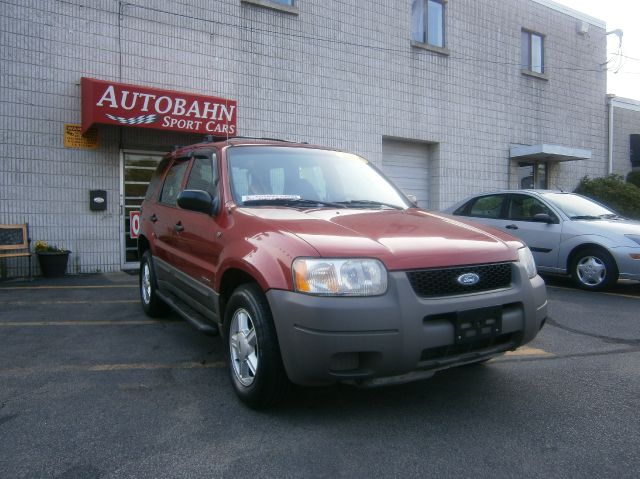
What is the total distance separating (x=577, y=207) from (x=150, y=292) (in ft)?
21.0

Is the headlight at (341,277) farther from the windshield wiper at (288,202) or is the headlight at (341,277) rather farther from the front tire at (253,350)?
the windshield wiper at (288,202)

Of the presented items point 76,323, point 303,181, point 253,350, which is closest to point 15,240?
point 76,323

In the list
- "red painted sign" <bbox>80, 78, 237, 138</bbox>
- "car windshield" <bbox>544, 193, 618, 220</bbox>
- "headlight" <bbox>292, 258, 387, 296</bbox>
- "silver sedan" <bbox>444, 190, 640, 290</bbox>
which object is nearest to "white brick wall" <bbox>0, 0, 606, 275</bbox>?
"red painted sign" <bbox>80, 78, 237, 138</bbox>

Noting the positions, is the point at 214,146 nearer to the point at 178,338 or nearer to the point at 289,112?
the point at 178,338

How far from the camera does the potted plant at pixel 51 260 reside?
8.32 meters

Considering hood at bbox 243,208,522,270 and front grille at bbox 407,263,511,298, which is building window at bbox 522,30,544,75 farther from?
front grille at bbox 407,263,511,298

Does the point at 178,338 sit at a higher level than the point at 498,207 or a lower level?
lower

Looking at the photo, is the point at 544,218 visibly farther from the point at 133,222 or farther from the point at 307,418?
the point at 133,222

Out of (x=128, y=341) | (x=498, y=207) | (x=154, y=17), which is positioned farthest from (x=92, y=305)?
(x=498, y=207)

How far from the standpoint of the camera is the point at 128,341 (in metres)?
4.73

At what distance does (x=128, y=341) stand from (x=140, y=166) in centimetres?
545

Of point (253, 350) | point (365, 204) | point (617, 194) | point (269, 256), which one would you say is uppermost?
point (617, 194)

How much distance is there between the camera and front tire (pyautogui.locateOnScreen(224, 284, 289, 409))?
288 cm

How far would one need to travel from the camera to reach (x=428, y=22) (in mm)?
12734
